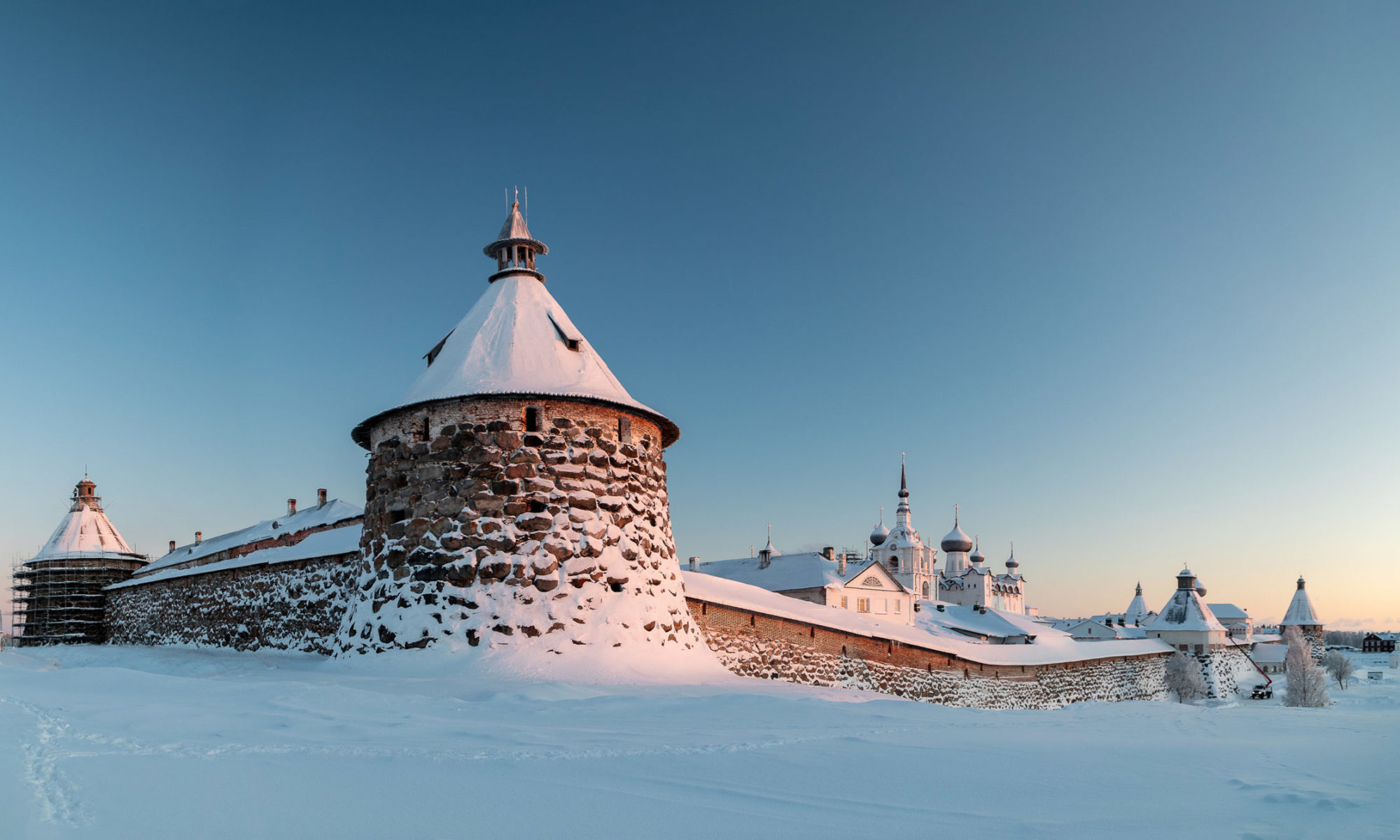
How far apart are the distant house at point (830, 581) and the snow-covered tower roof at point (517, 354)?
26790 millimetres

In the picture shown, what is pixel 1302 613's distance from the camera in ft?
273

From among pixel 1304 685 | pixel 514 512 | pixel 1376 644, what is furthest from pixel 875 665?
pixel 1376 644

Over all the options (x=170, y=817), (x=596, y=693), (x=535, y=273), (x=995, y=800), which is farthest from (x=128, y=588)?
(x=995, y=800)

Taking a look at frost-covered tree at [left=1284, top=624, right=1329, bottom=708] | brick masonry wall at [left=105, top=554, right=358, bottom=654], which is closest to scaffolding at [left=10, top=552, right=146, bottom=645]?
brick masonry wall at [left=105, top=554, right=358, bottom=654]

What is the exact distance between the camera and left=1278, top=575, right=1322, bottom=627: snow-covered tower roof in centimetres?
8262

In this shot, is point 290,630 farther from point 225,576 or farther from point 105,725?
point 105,725

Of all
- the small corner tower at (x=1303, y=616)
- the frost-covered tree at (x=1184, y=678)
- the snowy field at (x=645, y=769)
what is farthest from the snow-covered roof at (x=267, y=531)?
the small corner tower at (x=1303, y=616)

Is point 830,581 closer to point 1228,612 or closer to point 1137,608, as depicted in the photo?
point 1137,608

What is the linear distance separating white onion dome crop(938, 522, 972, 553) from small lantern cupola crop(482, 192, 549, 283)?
86.4 m

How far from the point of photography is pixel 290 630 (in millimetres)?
17312

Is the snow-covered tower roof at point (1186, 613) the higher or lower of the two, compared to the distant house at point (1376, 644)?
higher

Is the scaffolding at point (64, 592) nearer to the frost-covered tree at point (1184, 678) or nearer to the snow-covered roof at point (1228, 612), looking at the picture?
the frost-covered tree at point (1184, 678)

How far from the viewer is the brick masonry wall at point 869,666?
18312 mm

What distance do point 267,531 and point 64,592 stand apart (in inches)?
341
